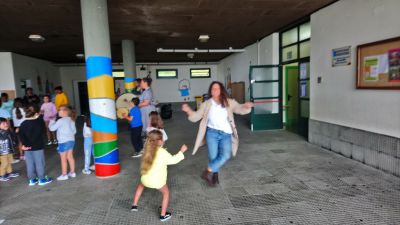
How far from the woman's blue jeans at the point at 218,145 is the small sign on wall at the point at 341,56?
9.62 feet

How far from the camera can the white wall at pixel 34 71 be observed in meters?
9.78

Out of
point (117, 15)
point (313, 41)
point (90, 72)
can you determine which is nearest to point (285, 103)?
point (313, 41)

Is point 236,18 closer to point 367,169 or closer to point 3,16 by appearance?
point 367,169

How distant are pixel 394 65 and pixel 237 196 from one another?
2.99 m

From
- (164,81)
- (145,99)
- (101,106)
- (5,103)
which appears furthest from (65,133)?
(164,81)

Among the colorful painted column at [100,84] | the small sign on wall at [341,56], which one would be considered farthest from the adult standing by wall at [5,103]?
the small sign on wall at [341,56]

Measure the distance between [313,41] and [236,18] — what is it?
70.8 inches

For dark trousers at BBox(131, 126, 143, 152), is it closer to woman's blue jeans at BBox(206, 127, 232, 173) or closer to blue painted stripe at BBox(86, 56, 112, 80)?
blue painted stripe at BBox(86, 56, 112, 80)

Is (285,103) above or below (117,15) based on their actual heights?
below

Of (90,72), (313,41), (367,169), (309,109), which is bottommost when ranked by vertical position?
(367,169)

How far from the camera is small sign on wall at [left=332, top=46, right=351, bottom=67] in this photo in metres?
4.62

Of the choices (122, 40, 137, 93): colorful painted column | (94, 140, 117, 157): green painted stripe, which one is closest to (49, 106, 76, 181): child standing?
(94, 140, 117, 157): green painted stripe

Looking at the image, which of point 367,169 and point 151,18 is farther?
point 151,18

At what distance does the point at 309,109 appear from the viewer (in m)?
6.08
